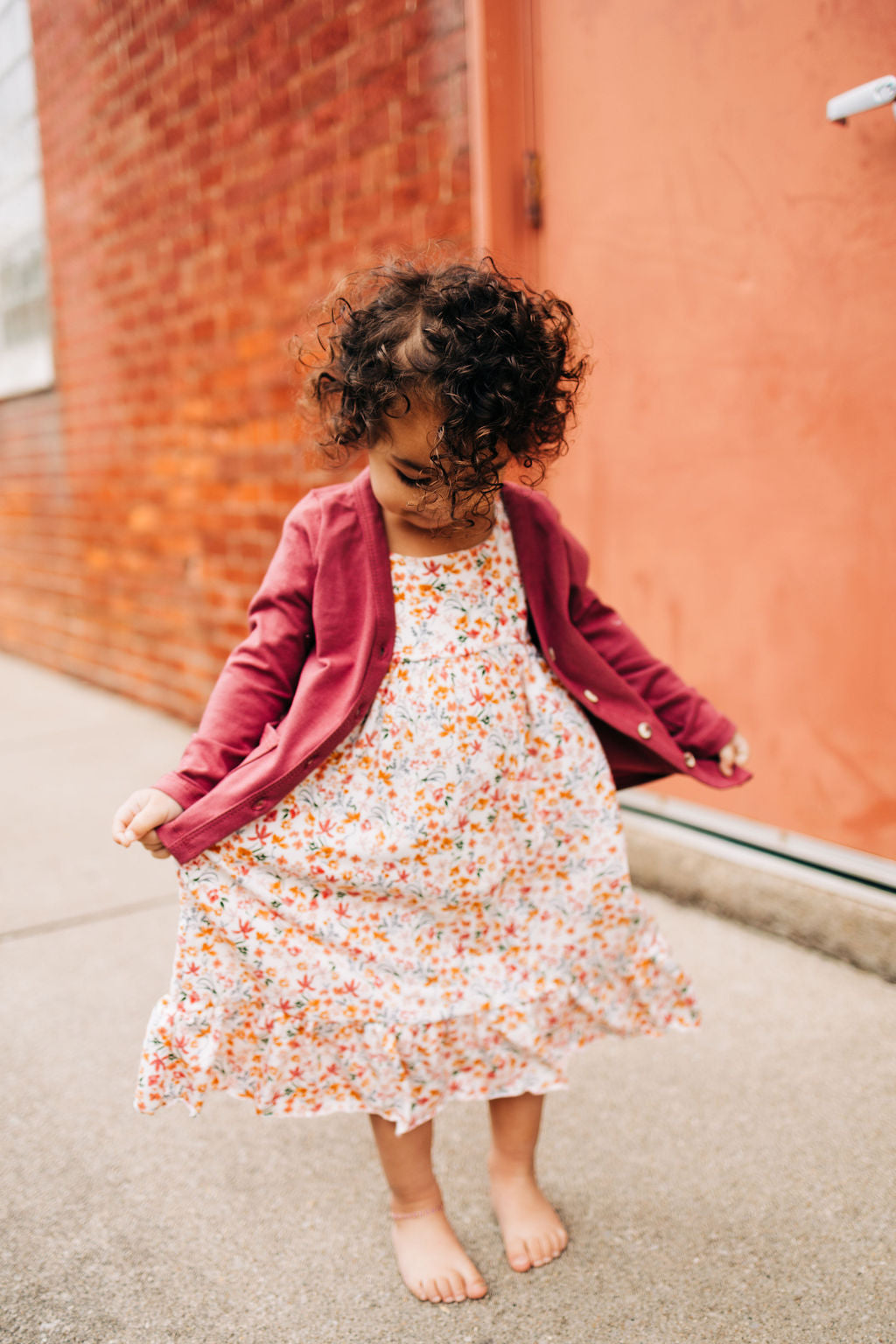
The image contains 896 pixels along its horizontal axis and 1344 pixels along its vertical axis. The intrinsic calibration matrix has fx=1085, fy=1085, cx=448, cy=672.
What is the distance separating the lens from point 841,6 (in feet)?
6.70

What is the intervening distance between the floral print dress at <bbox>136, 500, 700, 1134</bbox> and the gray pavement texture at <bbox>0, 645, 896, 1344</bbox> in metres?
0.24

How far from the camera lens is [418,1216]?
1.56 m

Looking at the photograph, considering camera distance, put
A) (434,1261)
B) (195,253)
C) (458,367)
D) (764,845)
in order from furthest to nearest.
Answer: (195,253) → (764,845) → (434,1261) → (458,367)

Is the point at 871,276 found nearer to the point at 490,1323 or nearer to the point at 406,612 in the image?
the point at 406,612

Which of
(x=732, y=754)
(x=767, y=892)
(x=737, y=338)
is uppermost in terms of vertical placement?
(x=737, y=338)

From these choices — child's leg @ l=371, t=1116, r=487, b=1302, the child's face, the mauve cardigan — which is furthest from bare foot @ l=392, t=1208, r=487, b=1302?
the child's face

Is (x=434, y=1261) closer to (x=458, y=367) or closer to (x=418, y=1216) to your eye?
(x=418, y=1216)

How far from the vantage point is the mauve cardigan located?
4.63ft

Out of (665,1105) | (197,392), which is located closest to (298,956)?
(665,1105)

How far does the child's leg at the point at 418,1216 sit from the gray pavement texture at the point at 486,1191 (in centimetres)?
4

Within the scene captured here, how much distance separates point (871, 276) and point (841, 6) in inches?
19.7

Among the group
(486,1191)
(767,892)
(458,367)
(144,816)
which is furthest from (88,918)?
(458,367)

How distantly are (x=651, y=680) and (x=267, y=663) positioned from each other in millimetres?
601

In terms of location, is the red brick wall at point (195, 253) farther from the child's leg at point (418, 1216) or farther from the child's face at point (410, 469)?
the child's leg at point (418, 1216)
